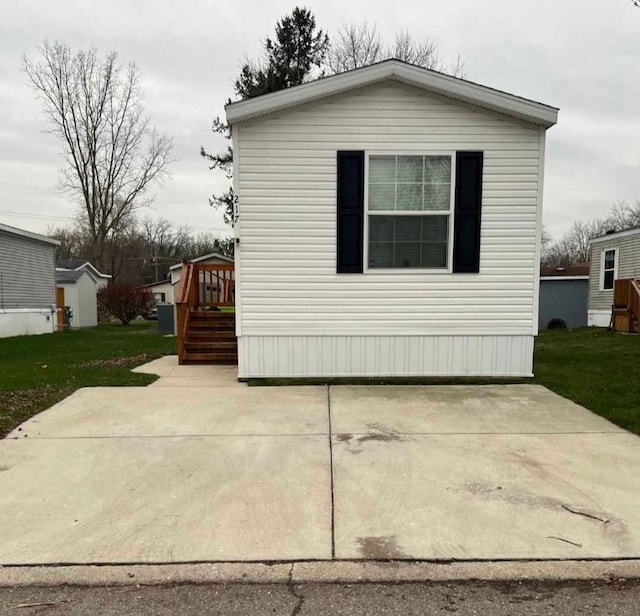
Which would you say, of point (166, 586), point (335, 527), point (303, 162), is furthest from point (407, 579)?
point (303, 162)

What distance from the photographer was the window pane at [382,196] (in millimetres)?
6395

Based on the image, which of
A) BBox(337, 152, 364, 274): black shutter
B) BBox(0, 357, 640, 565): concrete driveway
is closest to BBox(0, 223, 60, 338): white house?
BBox(0, 357, 640, 565): concrete driveway

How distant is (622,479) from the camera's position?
3.47 meters

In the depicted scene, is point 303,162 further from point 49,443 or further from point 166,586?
point 166,586

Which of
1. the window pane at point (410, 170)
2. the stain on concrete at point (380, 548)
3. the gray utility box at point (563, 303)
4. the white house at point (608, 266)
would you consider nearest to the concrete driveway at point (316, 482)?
the stain on concrete at point (380, 548)

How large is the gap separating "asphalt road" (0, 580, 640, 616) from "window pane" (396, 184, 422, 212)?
191 inches

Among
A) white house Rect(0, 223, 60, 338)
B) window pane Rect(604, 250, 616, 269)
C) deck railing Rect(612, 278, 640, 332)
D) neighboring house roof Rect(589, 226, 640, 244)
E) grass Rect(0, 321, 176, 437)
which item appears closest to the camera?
grass Rect(0, 321, 176, 437)

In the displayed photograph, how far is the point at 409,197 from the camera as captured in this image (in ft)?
21.0

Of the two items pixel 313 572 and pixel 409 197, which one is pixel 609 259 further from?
pixel 313 572

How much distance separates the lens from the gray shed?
64.5 feet

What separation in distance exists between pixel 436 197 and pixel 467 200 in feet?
1.34

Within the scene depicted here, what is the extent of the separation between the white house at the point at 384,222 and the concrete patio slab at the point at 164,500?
245 cm

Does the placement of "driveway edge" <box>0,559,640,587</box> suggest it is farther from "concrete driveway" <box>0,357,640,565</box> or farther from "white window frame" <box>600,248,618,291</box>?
"white window frame" <box>600,248,618,291</box>

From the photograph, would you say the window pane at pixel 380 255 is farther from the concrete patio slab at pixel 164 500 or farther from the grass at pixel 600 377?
the concrete patio slab at pixel 164 500
